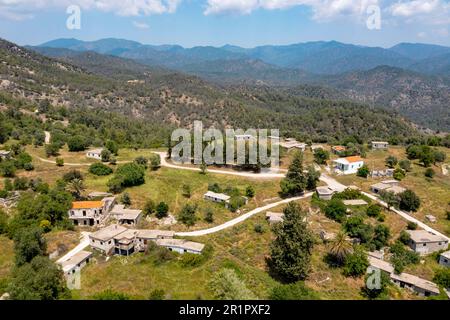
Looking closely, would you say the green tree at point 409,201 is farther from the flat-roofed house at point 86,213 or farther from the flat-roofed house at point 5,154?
the flat-roofed house at point 5,154

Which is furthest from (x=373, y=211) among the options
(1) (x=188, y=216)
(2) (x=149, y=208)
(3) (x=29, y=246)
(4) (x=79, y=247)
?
(3) (x=29, y=246)

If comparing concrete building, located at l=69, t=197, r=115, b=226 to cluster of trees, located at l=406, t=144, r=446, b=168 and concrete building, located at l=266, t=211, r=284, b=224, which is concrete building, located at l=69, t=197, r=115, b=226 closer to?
concrete building, located at l=266, t=211, r=284, b=224

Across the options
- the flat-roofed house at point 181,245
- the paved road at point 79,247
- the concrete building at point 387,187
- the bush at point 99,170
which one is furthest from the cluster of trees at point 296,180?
the bush at point 99,170

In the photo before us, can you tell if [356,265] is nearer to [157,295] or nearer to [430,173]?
[157,295]
